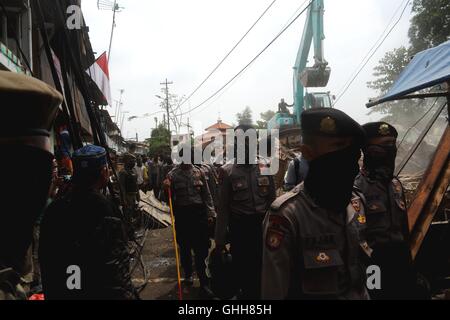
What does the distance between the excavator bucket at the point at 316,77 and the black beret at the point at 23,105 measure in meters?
12.1

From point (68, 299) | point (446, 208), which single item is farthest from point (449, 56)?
point (68, 299)

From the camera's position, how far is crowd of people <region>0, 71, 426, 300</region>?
131cm

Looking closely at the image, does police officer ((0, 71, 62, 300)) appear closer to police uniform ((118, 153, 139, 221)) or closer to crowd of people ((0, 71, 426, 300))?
crowd of people ((0, 71, 426, 300))

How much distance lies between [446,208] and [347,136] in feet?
14.1

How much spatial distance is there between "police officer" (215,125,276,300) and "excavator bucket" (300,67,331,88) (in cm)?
917

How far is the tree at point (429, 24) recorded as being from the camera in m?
23.4

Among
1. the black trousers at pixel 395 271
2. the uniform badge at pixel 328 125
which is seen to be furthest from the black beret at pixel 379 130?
the uniform badge at pixel 328 125

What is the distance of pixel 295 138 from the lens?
37.5ft

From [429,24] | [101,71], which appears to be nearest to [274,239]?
[101,71]


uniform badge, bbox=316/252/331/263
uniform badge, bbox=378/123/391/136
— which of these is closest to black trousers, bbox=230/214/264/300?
uniform badge, bbox=378/123/391/136

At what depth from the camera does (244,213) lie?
399 cm

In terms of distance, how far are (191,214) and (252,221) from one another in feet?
5.24
